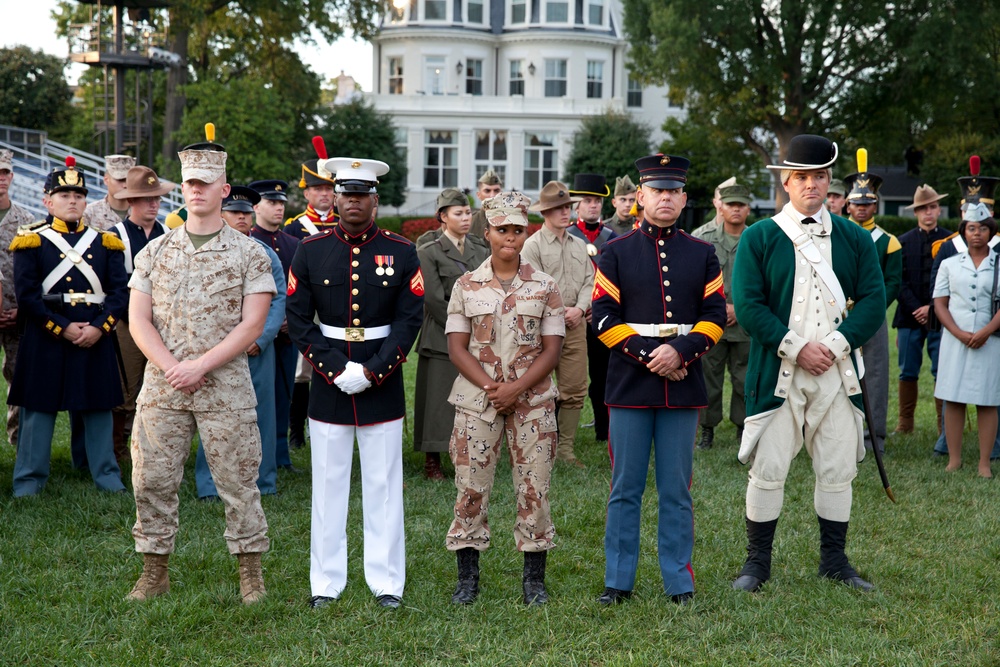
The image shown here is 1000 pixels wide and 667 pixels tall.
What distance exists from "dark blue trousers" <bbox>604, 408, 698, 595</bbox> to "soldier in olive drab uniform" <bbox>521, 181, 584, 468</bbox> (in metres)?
3.38

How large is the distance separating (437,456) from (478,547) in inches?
119

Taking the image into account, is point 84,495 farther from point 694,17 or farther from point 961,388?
point 694,17

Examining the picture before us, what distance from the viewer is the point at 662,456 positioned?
218 inches

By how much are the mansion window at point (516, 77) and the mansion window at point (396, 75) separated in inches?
222

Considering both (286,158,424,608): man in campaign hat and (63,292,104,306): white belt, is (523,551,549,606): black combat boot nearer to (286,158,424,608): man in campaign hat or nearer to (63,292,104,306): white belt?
(286,158,424,608): man in campaign hat

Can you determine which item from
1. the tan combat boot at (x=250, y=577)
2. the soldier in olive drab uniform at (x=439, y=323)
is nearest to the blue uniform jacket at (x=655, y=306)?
the tan combat boot at (x=250, y=577)

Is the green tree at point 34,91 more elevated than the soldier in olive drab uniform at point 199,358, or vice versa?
the green tree at point 34,91

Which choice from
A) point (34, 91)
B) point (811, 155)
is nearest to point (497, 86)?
point (34, 91)

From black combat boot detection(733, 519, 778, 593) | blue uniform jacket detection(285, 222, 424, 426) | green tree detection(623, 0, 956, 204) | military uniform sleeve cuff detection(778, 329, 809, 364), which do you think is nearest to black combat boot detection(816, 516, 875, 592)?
black combat boot detection(733, 519, 778, 593)

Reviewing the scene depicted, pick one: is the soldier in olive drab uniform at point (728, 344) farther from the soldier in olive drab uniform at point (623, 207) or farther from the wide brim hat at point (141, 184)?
the wide brim hat at point (141, 184)

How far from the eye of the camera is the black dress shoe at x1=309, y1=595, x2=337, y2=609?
18.0 ft

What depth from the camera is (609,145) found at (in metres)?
45.3

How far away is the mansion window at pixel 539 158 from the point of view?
164 feet

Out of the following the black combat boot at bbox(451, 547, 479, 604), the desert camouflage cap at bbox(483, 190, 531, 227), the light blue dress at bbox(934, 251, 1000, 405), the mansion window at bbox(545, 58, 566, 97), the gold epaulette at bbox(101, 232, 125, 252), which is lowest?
the black combat boot at bbox(451, 547, 479, 604)
